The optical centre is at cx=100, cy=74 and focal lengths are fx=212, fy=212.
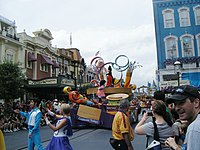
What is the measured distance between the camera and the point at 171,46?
72.9ft

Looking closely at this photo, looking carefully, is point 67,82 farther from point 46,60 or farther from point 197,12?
point 197,12

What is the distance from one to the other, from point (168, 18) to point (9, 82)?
56.2 feet

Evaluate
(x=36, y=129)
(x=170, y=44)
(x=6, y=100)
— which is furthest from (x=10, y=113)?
(x=170, y=44)

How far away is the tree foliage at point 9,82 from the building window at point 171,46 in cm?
1476

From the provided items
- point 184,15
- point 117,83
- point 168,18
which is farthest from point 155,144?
point 184,15

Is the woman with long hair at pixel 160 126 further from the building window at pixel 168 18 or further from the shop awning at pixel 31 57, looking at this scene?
the shop awning at pixel 31 57

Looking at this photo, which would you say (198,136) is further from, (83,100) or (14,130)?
(14,130)

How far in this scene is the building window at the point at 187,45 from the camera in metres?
21.8

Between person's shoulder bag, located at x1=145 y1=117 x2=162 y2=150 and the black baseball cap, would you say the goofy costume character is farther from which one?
the black baseball cap

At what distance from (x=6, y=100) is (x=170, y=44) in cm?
1690

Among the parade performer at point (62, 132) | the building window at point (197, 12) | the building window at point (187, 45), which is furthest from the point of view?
the building window at point (197, 12)

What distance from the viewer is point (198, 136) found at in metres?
1.43

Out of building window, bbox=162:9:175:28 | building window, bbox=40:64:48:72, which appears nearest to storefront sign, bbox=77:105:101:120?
building window, bbox=162:9:175:28

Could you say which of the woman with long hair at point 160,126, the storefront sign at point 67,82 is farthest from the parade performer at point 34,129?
the storefront sign at point 67,82
